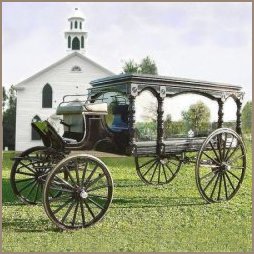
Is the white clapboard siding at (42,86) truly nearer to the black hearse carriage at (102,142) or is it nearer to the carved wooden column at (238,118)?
the carved wooden column at (238,118)

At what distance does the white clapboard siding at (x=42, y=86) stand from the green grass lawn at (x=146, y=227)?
18495 mm

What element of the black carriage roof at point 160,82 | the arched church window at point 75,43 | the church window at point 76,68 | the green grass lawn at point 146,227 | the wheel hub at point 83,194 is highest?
the arched church window at point 75,43

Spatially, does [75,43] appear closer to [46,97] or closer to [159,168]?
[46,97]

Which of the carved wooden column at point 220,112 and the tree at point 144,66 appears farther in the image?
the tree at point 144,66

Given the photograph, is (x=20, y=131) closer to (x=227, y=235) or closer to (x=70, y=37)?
(x=70, y=37)

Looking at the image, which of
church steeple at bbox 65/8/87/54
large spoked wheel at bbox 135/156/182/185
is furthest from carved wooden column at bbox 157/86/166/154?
church steeple at bbox 65/8/87/54

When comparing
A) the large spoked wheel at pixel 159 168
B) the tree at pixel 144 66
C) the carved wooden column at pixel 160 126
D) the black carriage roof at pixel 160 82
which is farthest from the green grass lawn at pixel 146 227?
the tree at pixel 144 66

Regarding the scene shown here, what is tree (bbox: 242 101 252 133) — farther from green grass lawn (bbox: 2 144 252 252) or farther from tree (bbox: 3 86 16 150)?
tree (bbox: 3 86 16 150)

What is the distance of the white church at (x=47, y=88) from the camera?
27344 millimetres

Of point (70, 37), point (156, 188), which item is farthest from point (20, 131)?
point (156, 188)

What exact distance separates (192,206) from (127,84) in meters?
2.65

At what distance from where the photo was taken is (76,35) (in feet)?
105

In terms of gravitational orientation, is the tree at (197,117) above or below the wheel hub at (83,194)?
above

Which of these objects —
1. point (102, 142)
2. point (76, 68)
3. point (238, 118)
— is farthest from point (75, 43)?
point (102, 142)
